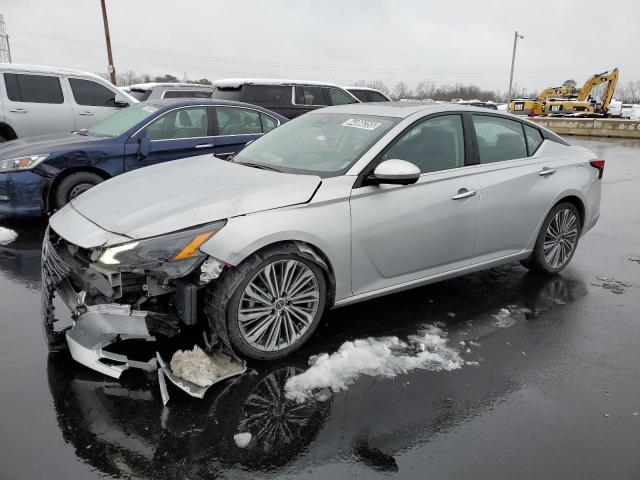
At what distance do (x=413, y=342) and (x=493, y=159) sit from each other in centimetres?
174

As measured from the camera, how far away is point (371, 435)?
8.77 ft

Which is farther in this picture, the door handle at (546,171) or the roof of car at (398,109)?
the door handle at (546,171)

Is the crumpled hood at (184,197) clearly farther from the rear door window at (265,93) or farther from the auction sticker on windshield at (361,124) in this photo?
the rear door window at (265,93)

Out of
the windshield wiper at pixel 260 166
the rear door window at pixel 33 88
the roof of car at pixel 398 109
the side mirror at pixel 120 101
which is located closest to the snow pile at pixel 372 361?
the windshield wiper at pixel 260 166

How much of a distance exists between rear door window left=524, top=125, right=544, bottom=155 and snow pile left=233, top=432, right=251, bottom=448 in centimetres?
350

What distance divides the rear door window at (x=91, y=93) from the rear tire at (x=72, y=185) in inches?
146

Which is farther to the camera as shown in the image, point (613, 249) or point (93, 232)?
point (613, 249)

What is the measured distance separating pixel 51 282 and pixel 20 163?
3448 mm

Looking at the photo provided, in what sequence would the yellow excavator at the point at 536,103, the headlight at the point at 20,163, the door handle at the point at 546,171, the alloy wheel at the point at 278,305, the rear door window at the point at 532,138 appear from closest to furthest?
the alloy wheel at the point at 278,305
the door handle at the point at 546,171
the rear door window at the point at 532,138
the headlight at the point at 20,163
the yellow excavator at the point at 536,103

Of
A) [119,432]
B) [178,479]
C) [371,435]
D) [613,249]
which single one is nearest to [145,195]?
[119,432]

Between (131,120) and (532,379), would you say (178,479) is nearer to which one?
(532,379)

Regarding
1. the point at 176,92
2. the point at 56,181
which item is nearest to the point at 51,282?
the point at 56,181

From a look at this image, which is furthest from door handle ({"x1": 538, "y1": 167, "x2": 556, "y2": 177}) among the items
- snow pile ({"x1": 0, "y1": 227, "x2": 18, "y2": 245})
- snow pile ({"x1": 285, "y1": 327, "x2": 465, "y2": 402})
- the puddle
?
snow pile ({"x1": 0, "y1": 227, "x2": 18, "y2": 245})

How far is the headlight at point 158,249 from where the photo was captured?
2.87m
